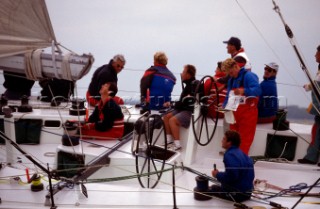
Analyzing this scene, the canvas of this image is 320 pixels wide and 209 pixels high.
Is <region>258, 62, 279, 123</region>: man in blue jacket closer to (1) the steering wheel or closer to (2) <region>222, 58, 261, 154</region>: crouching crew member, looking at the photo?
(2) <region>222, 58, 261, 154</region>: crouching crew member

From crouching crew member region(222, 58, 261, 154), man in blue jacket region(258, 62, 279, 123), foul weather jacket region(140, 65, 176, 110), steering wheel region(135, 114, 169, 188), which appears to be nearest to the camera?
steering wheel region(135, 114, 169, 188)

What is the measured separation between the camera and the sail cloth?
10.4 ft

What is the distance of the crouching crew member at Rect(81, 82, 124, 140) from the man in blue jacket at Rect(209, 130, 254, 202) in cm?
164

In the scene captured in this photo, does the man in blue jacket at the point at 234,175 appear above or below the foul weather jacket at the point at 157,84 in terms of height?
below

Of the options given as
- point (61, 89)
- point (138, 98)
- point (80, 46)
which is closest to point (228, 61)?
point (138, 98)

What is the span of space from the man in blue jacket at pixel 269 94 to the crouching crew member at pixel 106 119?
6.30 feet

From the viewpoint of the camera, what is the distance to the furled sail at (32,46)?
3.17 metres

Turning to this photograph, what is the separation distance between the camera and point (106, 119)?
452 cm

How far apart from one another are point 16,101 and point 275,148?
13.0 feet

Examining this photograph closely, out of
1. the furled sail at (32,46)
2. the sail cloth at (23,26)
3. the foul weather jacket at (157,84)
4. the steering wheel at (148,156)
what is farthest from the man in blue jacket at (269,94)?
the sail cloth at (23,26)

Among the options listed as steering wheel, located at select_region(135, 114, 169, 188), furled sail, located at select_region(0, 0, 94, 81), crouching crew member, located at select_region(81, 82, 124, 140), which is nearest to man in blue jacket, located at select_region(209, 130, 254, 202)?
steering wheel, located at select_region(135, 114, 169, 188)

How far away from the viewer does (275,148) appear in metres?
4.98

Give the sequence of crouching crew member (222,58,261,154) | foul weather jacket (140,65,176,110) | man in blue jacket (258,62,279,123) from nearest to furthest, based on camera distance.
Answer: crouching crew member (222,58,261,154)
man in blue jacket (258,62,279,123)
foul weather jacket (140,65,176,110)

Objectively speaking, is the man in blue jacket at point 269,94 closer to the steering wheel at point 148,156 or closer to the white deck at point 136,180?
the white deck at point 136,180
